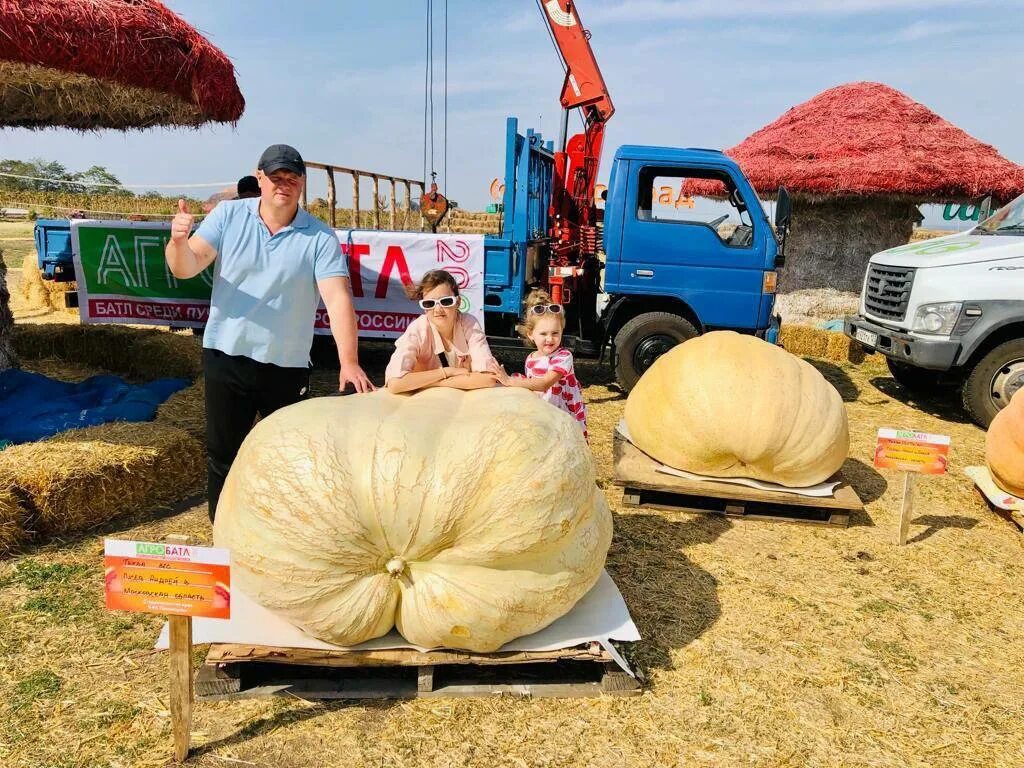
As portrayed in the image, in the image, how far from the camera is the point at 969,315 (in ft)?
20.5

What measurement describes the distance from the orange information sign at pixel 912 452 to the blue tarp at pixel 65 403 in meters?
4.87

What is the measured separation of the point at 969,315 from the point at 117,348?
808cm

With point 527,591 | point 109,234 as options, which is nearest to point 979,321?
point 527,591

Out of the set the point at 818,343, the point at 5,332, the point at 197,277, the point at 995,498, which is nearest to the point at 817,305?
the point at 818,343

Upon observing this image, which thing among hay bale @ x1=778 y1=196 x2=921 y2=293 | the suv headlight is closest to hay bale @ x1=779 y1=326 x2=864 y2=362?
hay bale @ x1=778 y1=196 x2=921 y2=293

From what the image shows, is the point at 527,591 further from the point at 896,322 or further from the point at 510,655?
the point at 896,322

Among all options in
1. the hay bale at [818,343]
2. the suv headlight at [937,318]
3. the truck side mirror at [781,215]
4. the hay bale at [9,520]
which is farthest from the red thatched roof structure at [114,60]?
the hay bale at [818,343]

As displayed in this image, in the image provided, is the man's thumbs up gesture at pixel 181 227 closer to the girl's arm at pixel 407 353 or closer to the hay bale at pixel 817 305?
the girl's arm at pixel 407 353

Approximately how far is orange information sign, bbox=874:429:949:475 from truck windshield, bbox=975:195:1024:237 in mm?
4256

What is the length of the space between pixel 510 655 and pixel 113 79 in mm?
3642

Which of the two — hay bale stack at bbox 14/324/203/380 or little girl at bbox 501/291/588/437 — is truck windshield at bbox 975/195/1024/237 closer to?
little girl at bbox 501/291/588/437

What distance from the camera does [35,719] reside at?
2398 mm

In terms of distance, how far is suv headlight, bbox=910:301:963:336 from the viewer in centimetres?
630

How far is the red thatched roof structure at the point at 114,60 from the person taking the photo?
343 cm
